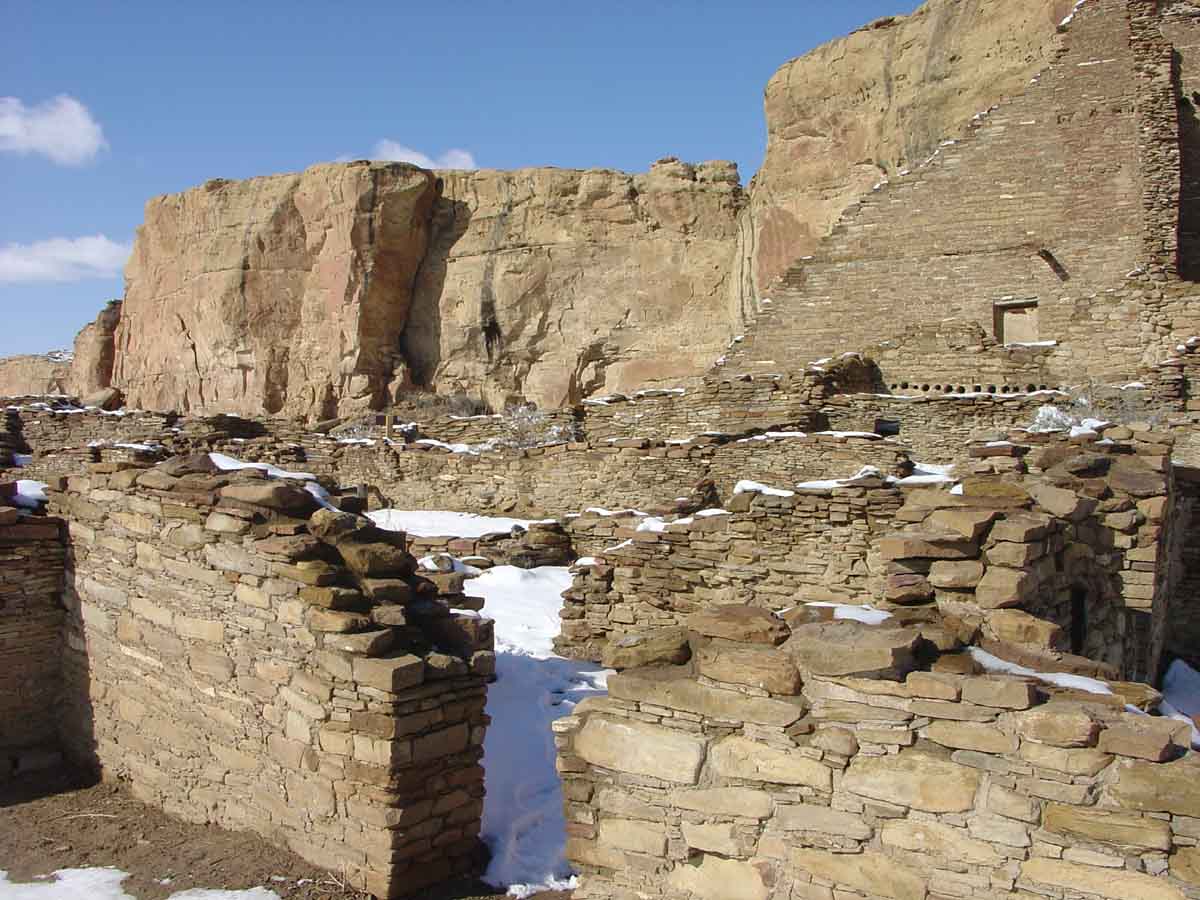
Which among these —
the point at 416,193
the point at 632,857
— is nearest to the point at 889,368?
the point at 632,857

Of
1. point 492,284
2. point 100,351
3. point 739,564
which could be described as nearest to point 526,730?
point 739,564

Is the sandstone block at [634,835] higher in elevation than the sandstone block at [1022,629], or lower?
lower

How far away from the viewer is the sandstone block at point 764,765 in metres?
3.21

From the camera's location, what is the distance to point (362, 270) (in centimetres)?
2906

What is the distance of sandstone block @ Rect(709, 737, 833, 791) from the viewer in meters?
3.21

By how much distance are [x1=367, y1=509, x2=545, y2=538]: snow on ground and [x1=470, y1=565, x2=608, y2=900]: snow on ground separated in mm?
1749

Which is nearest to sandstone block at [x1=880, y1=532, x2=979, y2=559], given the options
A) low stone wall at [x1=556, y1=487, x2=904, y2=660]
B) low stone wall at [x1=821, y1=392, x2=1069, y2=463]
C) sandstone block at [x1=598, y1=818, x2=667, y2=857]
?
sandstone block at [x1=598, y1=818, x2=667, y2=857]

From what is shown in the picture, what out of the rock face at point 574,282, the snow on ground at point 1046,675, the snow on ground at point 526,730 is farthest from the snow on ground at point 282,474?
the rock face at point 574,282

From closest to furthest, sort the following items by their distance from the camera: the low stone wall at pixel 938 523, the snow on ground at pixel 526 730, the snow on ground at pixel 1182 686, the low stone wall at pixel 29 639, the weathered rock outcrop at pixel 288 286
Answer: the snow on ground at pixel 526 730 < the low stone wall at pixel 938 523 < the low stone wall at pixel 29 639 < the snow on ground at pixel 1182 686 < the weathered rock outcrop at pixel 288 286

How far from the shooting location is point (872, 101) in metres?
21.1

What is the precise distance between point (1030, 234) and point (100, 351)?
33801 millimetres

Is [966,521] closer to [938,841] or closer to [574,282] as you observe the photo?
[938,841]

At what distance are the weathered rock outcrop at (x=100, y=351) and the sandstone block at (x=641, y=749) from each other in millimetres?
37849

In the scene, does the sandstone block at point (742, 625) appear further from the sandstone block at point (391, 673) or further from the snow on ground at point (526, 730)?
the snow on ground at point (526, 730)
